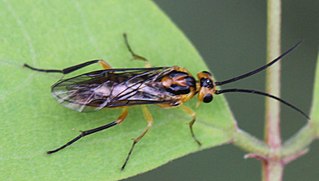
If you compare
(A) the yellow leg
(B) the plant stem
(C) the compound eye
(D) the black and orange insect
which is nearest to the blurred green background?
(D) the black and orange insect

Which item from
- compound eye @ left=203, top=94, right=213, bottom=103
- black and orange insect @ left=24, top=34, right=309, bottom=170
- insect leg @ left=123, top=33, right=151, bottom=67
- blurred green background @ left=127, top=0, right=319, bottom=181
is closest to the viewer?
insect leg @ left=123, top=33, right=151, bottom=67

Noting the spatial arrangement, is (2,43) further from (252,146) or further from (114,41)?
(252,146)

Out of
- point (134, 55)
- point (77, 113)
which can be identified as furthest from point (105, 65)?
point (77, 113)

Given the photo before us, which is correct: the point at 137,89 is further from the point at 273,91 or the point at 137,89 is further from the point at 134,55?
the point at 273,91

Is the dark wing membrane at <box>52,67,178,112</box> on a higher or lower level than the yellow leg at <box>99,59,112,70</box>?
lower

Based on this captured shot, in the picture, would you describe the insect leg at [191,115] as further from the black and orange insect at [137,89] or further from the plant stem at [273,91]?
the plant stem at [273,91]

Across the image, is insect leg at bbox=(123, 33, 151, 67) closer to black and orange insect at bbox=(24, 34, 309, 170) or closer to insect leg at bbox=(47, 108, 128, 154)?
black and orange insect at bbox=(24, 34, 309, 170)
